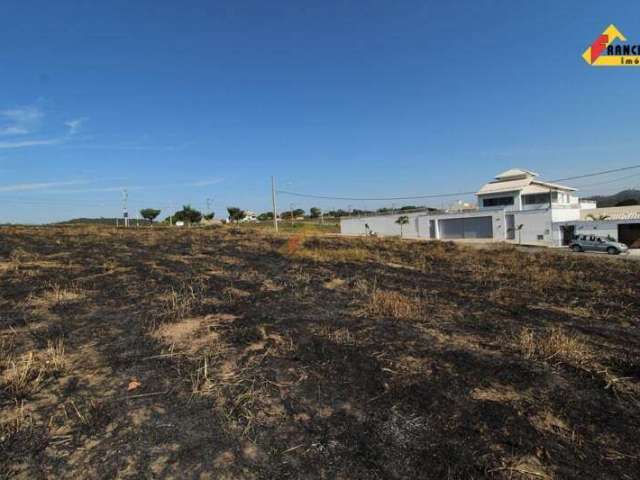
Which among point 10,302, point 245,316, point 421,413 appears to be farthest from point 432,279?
point 10,302

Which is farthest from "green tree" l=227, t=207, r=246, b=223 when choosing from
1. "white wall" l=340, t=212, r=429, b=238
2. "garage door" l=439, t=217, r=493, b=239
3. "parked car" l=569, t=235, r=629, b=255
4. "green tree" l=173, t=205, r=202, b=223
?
"parked car" l=569, t=235, r=629, b=255

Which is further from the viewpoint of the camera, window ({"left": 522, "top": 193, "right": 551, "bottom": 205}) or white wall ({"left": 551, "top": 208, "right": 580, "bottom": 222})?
window ({"left": 522, "top": 193, "right": 551, "bottom": 205})

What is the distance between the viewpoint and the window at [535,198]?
4613 centimetres

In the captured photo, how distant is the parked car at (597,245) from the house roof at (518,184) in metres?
16.1

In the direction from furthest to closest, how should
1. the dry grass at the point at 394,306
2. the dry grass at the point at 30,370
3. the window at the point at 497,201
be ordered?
the window at the point at 497,201 < the dry grass at the point at 394,306 < the dry grass at the point at 30,370

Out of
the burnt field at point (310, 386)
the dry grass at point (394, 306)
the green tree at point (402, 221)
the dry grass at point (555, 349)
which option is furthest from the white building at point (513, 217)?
the dry grass at point (555, 349)

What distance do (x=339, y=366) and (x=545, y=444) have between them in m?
2.05

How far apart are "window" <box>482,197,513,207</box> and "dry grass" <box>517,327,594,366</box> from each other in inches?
1980

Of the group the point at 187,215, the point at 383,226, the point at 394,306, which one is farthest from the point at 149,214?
the point at 394,306

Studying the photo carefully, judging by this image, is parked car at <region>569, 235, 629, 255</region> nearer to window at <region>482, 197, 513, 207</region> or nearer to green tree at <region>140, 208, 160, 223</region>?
window at <region>482, 197, 513, 207</region>

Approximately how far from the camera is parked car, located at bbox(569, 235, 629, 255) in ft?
99.1

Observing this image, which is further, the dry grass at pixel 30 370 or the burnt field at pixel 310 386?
the dry grass at pixel 30 370

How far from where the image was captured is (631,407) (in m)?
3.12

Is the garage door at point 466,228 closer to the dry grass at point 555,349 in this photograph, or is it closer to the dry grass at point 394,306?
the dry grass at point 394,306
